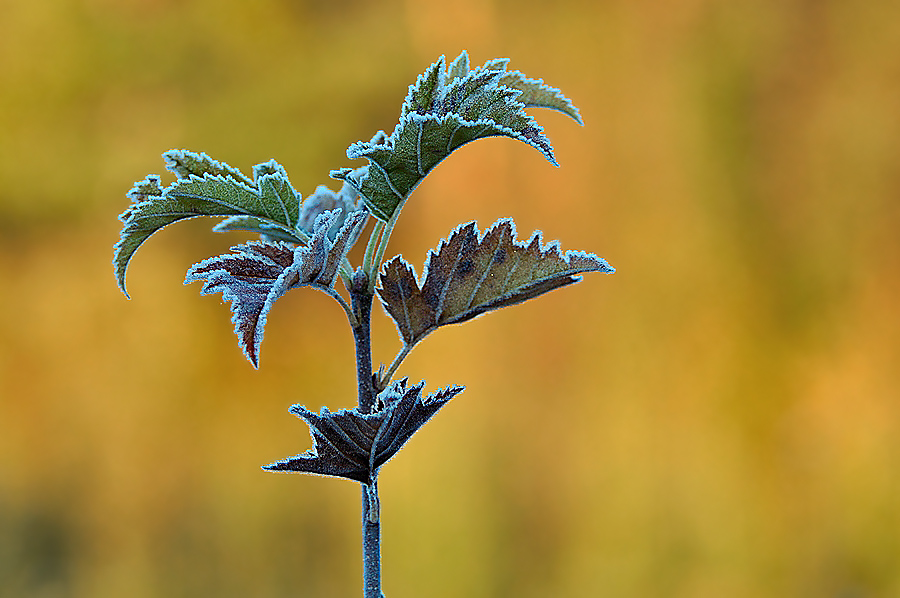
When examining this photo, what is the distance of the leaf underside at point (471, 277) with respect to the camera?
1.19 feet

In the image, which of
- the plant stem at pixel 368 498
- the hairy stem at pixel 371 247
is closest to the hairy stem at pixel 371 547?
the plant stem at pixel 368 498

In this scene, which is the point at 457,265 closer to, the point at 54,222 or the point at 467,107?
the point at 467,107

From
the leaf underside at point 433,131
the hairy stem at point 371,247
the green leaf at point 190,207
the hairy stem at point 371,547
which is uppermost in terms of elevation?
the leaf underside at point 433,131

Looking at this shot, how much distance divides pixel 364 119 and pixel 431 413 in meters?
1.24

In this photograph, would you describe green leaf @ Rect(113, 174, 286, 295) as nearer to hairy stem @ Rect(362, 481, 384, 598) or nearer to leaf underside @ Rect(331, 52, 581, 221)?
leaf underside @ Rect(331, 52, 581, 221)

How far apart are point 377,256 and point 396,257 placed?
0.03 feet

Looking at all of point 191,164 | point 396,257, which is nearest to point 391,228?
point 396,257

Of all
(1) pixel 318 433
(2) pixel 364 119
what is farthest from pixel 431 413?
(2) pixel 364 119

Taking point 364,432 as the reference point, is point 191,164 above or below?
above

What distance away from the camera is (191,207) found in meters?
0.34

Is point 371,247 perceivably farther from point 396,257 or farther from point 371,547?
point 371,547

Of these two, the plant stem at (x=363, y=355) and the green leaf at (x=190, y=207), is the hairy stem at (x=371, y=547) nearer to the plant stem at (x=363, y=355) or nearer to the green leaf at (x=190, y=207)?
the plant stem at (x=363, y=355)

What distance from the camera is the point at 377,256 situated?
1.21 ft

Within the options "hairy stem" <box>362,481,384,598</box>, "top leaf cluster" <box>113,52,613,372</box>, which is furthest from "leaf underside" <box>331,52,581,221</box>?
"hairy stem" <box>362,481,384,598</box>
